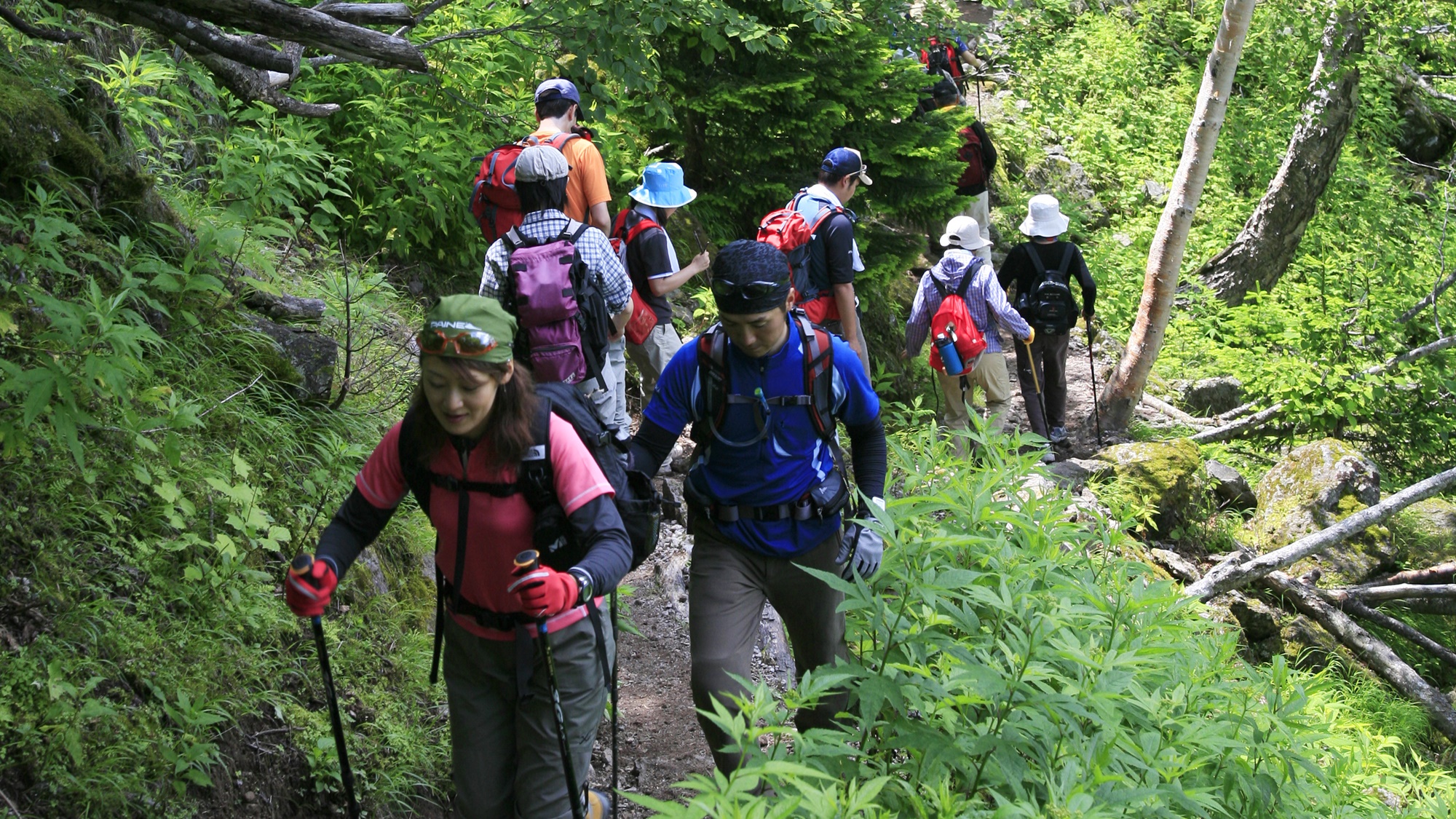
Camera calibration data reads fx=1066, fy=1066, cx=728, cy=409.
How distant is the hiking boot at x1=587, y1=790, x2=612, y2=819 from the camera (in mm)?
3670

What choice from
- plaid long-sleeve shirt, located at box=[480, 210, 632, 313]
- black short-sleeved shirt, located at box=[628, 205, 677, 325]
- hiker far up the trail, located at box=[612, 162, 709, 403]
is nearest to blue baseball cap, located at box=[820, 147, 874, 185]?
hiker far up the trail, located at box=[612, 162, 709, 403]

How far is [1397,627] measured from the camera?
8.86m

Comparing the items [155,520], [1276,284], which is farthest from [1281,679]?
[1276,284]

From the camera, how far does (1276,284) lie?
15.3m

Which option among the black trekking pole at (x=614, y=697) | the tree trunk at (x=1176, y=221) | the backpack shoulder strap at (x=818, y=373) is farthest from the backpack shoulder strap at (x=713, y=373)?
the tree trunk at (x=1176, y=221)

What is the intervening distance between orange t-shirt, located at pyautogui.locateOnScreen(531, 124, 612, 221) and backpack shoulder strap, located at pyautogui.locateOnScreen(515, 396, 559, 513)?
3390mm

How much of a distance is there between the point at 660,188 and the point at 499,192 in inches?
39.6

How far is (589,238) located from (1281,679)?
11.9 feet

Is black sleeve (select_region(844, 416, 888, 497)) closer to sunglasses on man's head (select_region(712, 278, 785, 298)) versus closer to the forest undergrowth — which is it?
the forest undergrowth

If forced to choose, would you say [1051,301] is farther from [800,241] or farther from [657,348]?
[657,348]

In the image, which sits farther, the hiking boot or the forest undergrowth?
the hiking boot

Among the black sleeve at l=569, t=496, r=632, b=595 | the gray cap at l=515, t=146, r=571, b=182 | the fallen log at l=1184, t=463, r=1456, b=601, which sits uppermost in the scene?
the gray cap at l=515, t=146, r=571, b=182

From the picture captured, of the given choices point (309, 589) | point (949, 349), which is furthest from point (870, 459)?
point (949, 349)

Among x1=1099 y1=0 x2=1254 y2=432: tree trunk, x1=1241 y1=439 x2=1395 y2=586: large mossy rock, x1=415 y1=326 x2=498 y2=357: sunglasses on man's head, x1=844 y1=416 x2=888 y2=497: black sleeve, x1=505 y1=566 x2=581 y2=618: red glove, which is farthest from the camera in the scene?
x1=1099 y1=0 x2=1254 y2=432: tree trunk
